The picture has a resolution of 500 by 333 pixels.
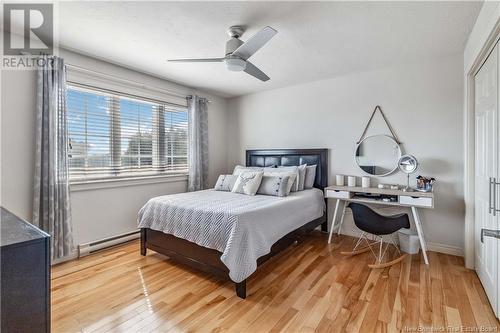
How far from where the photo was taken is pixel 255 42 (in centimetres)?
197

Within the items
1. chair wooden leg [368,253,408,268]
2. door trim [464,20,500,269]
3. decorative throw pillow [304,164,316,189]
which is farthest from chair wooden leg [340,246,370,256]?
decorative throw pillow [304,164,316,189]

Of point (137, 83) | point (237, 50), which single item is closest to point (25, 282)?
point (237, 50)

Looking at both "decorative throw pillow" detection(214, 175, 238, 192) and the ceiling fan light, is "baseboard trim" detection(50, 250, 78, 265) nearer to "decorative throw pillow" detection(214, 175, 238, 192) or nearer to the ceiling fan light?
"decorative throw pillow" detection(214, 175, 238, 192)

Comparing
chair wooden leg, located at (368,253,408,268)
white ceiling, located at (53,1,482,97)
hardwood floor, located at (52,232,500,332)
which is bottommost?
hardwood floor, located at (52,232,500,332)

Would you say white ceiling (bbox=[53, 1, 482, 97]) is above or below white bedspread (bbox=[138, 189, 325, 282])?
above

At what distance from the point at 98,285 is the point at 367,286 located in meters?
2.48

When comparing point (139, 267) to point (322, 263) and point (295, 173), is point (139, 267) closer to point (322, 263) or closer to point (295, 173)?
point (322, 263)

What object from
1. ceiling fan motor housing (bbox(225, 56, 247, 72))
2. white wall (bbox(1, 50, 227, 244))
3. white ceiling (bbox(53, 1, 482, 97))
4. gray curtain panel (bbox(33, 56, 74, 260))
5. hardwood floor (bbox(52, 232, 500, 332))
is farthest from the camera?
gray curtain panel (bbox(33, 56, 74, 260))

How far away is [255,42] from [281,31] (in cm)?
53

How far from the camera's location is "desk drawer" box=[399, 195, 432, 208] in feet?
8.69

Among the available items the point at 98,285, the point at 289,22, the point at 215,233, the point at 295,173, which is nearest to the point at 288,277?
the point at 215,233

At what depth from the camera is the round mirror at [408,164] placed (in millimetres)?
2994

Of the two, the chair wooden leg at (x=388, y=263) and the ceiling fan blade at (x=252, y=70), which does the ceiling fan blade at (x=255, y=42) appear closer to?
the ceiling fan blade at (x=252, y=70)

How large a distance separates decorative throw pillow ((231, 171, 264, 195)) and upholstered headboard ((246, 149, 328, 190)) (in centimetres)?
90
